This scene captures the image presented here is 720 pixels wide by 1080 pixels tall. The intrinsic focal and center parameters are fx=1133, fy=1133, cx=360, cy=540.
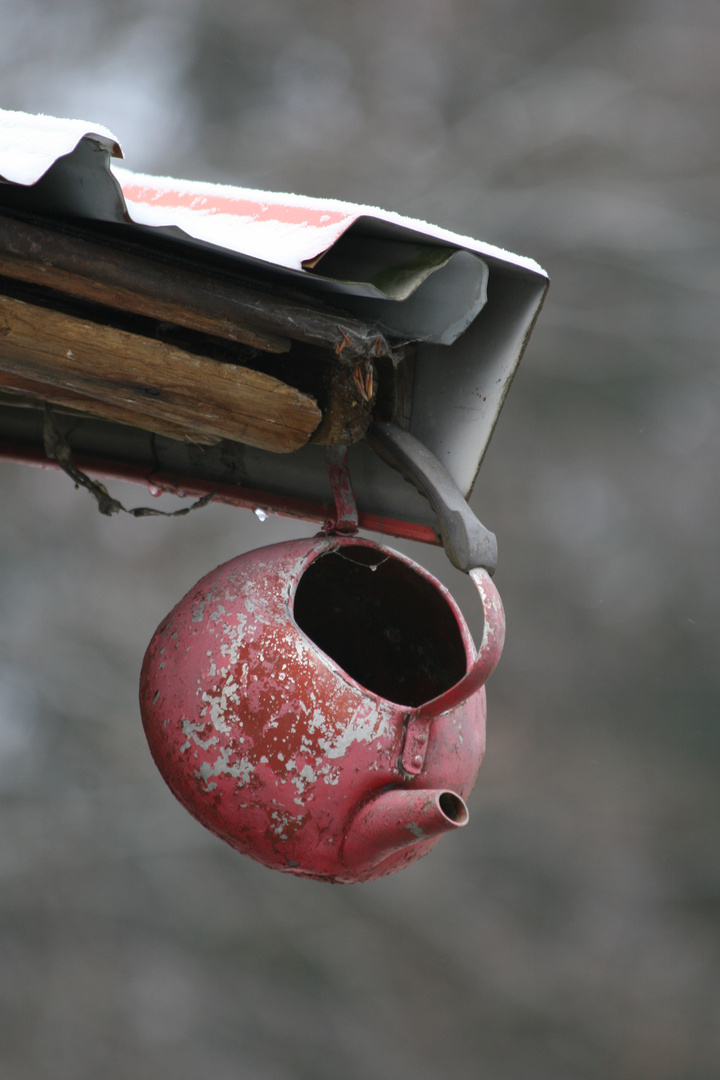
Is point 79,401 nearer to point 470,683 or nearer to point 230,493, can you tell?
point 230,493

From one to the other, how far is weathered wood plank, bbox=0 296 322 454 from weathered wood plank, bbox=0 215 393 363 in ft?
0.17

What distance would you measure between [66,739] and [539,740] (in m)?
2.98

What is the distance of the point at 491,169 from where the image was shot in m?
8.05

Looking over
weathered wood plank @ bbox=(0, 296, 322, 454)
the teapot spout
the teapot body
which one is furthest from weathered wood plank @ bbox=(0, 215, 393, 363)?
the teapot spout

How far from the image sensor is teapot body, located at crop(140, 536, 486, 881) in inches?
68.0

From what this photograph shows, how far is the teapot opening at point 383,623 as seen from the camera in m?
2.07

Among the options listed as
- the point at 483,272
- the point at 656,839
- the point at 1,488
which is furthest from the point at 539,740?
the point at 483,272

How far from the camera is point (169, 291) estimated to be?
1.71 m

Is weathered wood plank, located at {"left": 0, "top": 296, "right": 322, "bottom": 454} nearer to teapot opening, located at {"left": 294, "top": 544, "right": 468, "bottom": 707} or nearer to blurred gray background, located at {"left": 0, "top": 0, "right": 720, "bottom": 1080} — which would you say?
teapot opening, located at {"left": 294, "top": 544, "right": 468, "bottom": 707}

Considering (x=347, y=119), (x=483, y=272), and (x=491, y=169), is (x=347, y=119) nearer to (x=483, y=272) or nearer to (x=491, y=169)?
(x=491, y=169)

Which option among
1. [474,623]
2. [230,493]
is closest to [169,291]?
[230,493]

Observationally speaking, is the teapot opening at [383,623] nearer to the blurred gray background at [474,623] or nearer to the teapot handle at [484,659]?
the teapot handle at [484,659]

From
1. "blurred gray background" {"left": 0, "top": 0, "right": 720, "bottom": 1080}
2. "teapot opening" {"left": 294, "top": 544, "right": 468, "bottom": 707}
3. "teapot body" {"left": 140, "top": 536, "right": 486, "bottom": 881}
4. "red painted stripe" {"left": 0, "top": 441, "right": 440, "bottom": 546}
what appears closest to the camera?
"teapot body" {"left": 140, "top": 536, "right": 486, "bottom": 881}

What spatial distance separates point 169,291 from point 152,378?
142mm
